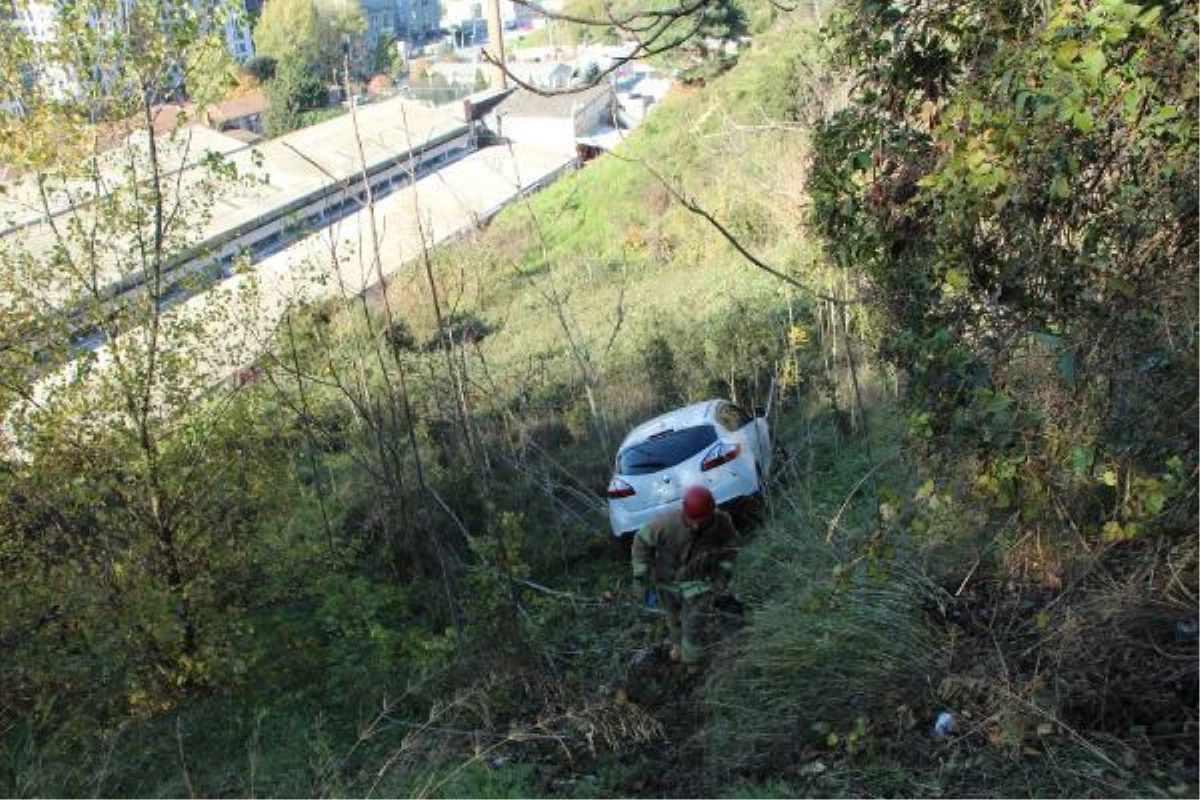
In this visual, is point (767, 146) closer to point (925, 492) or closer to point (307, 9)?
point (925, 492)

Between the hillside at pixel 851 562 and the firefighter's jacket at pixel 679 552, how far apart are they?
0.32 meters

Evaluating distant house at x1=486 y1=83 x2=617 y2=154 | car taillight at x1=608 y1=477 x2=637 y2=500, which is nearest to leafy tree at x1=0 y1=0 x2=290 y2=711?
car taillight at x1=608 y1=477 x2=637 y2=500

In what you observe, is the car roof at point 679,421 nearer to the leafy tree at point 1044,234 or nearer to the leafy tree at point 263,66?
the leafy tree at point 1044,234

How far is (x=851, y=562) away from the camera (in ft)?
15.0

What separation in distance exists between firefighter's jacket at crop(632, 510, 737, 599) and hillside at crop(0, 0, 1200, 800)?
320mm

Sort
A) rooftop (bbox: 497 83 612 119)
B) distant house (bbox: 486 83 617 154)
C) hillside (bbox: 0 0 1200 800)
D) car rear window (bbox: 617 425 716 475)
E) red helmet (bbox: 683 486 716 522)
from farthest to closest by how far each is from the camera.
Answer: rooftop (bbox: 497 83 612 119) → distant house (bbox: 486 83 617 154) → car rear window (bbox: 617 425 716 475) → red helmet (bbox: 683 486 716 522) → hillside (bbox: 0 0 1200 800)

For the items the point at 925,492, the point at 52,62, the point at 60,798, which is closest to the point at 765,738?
the point at 925,492

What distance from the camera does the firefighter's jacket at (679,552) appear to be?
677 centimetres

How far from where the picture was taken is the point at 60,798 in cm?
607

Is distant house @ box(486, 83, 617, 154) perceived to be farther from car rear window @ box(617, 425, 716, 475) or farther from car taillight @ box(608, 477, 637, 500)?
car taillight @ box(608, 477, 637, 500)

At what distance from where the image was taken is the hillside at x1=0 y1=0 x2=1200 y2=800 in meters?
4.19

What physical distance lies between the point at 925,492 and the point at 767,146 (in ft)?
70.3

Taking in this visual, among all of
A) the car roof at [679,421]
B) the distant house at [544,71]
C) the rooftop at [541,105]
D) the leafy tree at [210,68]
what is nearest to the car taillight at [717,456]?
the car roof at [679,421]

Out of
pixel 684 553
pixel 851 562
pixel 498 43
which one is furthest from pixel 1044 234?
pixel 498 43
